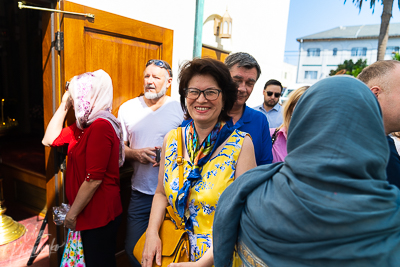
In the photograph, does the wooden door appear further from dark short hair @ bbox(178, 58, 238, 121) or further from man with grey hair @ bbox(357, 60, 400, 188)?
man with grey hair @ bbox(357, 60, 400, 188)

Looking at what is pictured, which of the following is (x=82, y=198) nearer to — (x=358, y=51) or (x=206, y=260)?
(x=206, y=260)

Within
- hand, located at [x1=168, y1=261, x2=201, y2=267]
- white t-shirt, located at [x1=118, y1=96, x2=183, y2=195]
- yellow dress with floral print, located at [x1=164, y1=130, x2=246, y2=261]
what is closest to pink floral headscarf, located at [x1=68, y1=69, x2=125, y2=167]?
white t-shirt, located at [x1=118, y1=96, x2=183, y2=195]

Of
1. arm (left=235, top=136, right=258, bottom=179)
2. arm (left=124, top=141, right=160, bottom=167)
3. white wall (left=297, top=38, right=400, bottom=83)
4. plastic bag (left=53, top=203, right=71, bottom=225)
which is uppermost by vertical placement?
white wall (left=297, top=38, right=400, bottom=83)

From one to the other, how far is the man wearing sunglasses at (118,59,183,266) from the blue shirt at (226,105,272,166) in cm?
89

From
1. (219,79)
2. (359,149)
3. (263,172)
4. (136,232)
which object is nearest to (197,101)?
(219,79)

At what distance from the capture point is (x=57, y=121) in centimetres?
221

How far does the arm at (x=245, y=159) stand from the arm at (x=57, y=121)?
62.0 inches

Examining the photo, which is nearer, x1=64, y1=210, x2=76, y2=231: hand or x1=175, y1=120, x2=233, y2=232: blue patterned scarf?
x1=175, y1=120, x2=233, y2=232: blue patterned scarf

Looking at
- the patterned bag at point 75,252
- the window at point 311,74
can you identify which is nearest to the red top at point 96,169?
the patterned bag at point 75,252

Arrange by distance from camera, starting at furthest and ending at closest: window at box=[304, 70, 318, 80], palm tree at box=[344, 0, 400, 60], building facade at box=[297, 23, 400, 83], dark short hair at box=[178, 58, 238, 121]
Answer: window at box=[304, 70, 318, 80] → building facade at box=[297, 23, 400, 83] → palm tree at box=[344, 0, 400, 60] → dark short hair at box=[178, 58, 238, 121]

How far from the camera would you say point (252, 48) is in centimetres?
515

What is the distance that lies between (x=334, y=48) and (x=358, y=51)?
4212mm

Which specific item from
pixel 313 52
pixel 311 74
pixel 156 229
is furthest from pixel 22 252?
pixel 313 52

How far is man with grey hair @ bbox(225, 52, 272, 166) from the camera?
1883 mm
